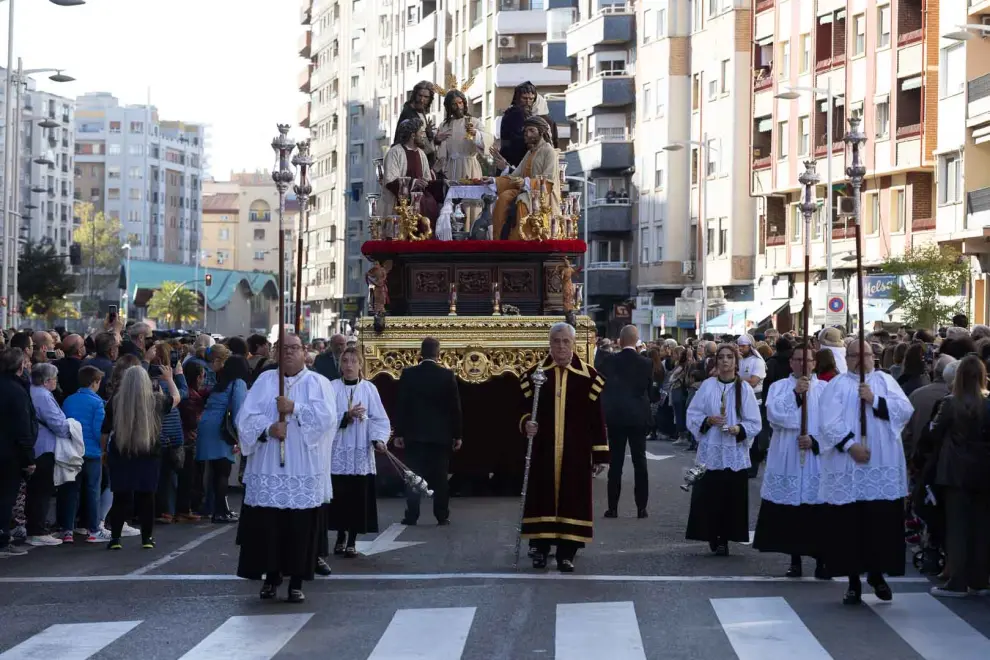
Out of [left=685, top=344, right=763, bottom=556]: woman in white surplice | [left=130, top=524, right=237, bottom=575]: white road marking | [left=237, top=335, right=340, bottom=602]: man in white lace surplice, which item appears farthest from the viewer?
[left=685, top=344, right=763, bottom=556]: woman in white surplice

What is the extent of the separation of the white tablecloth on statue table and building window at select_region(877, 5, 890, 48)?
101ft

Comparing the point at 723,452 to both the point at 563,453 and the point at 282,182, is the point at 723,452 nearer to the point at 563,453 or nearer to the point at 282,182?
the point at 563,453

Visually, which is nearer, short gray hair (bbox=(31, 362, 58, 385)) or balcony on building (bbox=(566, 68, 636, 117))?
short gray hair (bbox=(31, 362, 58, 385))

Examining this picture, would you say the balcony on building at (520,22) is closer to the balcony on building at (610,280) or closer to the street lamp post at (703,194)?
the balcony on building at (610,280)

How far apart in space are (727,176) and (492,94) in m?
25.7

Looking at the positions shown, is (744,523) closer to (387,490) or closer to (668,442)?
(387,490)

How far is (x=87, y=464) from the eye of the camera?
1691cm

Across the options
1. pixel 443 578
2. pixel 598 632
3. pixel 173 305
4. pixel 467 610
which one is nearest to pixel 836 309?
pixel 443 578

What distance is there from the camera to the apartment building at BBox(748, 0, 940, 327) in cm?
4909

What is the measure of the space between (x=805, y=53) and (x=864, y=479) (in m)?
45.0

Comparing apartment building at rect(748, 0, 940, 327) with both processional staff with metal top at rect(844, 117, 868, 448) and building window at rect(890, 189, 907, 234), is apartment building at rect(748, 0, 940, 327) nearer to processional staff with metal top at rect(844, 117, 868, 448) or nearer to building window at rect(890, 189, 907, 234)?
building window at rect(890, 189, 907, 234)

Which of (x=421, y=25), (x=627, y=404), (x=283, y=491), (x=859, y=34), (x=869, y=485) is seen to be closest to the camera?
(x=283, y=491)

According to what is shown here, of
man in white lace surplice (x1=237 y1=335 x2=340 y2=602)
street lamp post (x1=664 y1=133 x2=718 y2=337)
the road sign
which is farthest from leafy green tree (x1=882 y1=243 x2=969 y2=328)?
man in white lace surplice (x1=237 y1=335 x2=340 y2=602)

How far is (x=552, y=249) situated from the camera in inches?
864
